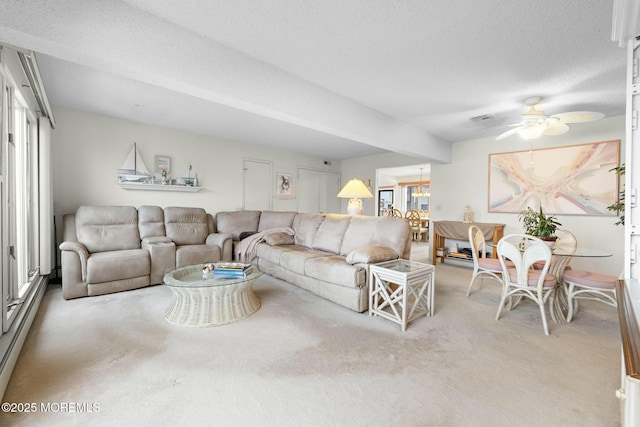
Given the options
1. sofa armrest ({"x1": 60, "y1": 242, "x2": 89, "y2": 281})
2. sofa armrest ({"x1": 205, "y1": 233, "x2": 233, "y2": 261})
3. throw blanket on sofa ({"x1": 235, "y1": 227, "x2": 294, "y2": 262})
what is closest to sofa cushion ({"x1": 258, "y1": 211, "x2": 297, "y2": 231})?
throw blanket on sofa ({"x1": 235, "y1": 227, "x2": 294, "y2": 262})

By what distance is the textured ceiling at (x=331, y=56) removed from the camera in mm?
1656

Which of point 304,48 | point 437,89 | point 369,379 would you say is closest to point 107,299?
point 369,379

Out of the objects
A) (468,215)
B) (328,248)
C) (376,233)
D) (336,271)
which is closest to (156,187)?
(328,248)

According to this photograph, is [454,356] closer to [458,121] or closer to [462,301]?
[462,301]

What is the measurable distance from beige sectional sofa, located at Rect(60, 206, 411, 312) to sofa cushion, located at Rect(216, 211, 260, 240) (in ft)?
0.06

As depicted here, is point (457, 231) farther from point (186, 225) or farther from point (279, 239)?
point (186, 225)

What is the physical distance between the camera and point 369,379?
1662 millimetres

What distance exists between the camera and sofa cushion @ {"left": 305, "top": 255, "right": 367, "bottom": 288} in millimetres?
2660

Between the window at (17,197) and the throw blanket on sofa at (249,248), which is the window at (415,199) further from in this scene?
the window at (17,197)

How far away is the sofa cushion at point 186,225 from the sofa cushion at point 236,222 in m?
0.28

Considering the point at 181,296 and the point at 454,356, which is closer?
the point at 454,356

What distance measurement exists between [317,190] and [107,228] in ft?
13.8

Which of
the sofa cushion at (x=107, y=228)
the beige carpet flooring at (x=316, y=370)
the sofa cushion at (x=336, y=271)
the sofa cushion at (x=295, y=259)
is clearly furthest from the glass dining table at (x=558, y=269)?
the sofa cushion at (x=107, y=228)

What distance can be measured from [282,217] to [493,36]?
3611 mm
